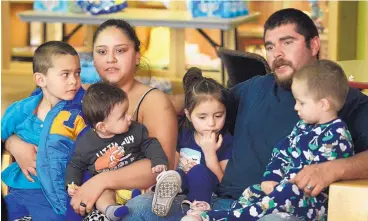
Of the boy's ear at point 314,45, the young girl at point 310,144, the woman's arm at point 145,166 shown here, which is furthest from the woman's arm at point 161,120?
the boy's ear at point 314,45

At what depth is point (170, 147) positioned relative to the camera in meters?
3.73

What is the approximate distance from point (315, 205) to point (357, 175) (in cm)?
18

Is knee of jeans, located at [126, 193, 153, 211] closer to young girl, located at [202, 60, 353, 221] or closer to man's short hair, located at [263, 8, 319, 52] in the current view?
young girl, located at [202, 60, 353, 221]

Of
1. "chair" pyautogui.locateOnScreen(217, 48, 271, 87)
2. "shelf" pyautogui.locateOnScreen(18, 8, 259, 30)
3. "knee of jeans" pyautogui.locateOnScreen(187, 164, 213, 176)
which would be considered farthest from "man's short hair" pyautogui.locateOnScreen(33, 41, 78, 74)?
"shelf" pyautogui.locateOnScreen(18, 8, 259, 30)

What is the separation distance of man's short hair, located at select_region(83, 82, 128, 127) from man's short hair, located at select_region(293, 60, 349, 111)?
73 centimetres

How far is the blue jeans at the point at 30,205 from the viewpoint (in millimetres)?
3717

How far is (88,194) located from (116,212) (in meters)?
0.20

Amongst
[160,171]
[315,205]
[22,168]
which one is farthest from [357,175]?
[22,168]

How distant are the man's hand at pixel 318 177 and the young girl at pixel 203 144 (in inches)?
17.1

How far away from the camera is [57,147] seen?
3.73 meters

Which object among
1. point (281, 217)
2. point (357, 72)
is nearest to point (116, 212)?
point (281, 217)

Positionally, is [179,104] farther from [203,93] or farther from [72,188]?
[72,188]

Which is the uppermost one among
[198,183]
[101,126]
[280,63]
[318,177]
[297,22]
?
[297,22]

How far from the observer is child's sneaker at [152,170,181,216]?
3.41 metres
